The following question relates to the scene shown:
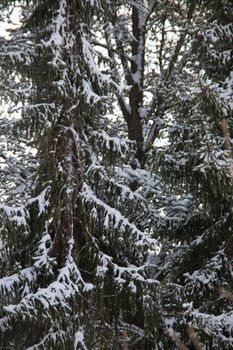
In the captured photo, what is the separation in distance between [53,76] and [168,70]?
5.23 m

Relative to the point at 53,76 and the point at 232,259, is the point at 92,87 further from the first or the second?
the point at 232,259

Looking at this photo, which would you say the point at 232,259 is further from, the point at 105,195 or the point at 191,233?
the point at 105,195

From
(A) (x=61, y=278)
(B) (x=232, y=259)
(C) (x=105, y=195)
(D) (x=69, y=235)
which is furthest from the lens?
(B) (x=232, y=259)

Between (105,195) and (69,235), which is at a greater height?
(105,195)

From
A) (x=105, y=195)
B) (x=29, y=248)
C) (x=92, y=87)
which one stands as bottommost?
(x=29, y=248)

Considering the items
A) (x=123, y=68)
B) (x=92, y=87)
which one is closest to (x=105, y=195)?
(x=92, y=87)

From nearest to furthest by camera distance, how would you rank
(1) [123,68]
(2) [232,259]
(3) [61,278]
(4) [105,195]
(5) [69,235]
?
1. (3) [61,278]
2. (5) [69,235]
3. (4) [105,195]
4. (2) [232,259]
5. (1) [123,68]

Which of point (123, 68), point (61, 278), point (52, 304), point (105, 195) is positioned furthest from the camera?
point (123, 68)

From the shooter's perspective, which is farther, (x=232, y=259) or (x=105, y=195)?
(x=232, y=259)

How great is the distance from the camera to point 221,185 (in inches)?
261

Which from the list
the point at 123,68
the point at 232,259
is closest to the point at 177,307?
the point at 232,259

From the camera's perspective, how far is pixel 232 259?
7.18 m

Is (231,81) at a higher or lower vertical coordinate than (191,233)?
higher

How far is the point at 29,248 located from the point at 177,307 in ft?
8.21
